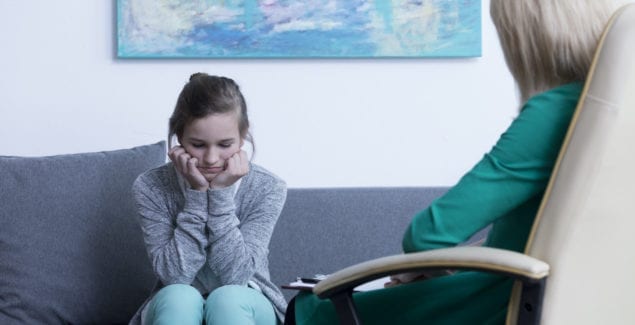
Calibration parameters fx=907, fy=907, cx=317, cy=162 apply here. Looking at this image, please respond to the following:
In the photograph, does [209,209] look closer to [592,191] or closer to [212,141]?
[212,141]

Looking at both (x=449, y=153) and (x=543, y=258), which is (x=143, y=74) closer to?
(x=449, y=153)

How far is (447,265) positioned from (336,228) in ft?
3.88

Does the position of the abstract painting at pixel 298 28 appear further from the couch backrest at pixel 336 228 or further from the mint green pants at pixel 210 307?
the mint green pants at pixel 210 307

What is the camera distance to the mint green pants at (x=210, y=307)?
6.18 ft

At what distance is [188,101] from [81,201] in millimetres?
519

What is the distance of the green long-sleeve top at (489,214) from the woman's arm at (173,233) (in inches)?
23.4

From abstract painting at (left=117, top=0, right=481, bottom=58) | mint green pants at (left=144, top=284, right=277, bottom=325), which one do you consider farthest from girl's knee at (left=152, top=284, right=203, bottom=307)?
abstract painting at (left=117, top=0, right=481, bottom=58)

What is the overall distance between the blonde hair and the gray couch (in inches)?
42.9

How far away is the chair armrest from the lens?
129cm

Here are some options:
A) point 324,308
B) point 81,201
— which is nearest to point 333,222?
point 81,201

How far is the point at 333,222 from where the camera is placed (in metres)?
2.54

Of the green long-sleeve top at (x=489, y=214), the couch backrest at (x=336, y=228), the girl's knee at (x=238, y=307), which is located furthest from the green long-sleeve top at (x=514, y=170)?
the couch backrest at (x=336, y=228)

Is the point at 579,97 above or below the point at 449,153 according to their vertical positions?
above

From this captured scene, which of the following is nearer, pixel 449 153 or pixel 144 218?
pixel 144 218
